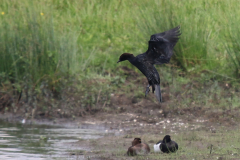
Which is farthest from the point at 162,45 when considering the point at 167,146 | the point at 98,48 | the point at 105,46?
the point at 105,46

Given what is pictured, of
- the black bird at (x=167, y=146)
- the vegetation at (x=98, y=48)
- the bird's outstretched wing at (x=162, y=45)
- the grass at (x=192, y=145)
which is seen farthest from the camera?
the vegetation at (x=98, y=48)

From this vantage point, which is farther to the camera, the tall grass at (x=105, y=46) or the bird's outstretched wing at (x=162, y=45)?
the tall grass at (x=105, y=46)

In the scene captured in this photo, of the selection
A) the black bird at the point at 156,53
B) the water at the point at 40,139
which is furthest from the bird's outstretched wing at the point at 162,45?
the water at the point at 40,139

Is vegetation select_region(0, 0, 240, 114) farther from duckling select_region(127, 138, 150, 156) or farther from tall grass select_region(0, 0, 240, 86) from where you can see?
duckling select_region(127, 138, 150, 156)

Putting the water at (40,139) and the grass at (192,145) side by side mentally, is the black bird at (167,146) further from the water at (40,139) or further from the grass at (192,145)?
the water at (40,139)

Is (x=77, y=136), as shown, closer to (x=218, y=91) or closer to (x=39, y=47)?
(x=39, y=47)

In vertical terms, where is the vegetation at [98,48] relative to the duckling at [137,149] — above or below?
above

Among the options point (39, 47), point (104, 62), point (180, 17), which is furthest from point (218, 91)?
point (39, 47)

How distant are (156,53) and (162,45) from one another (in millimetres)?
216

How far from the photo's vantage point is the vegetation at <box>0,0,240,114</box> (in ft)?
30.9

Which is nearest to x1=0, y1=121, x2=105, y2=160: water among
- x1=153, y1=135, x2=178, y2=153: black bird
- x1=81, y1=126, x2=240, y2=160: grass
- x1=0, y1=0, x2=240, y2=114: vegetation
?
x1=81, y1=126, x2=240, y2=160: grass

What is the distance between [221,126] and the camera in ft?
26.1

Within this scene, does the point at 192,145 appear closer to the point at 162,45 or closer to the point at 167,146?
the point at 167,146

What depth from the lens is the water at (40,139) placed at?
6.62 meters
